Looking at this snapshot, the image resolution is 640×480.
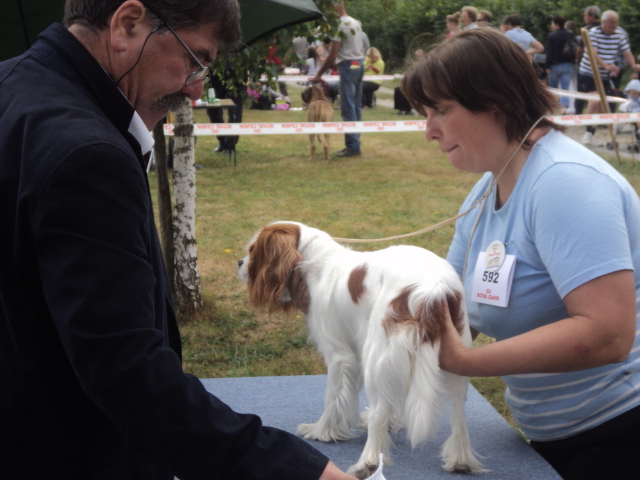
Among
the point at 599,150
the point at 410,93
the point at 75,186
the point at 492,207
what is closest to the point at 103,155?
the point at 75,186

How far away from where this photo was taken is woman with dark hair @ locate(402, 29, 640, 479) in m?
1.65

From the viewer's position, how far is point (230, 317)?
539 centimetres

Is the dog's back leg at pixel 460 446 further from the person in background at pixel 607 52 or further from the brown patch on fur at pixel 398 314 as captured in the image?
the person in background at pixel 607 52

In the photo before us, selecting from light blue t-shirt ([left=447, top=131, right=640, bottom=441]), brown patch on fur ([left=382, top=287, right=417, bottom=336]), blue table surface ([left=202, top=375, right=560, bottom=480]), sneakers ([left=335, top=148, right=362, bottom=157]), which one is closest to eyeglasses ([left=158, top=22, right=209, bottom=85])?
light blue t-shirt ([left=447, top=131, right=640, bottom=441])

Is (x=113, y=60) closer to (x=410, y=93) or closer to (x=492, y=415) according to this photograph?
(x=410, y=93)

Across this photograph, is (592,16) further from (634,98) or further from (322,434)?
(322,434)

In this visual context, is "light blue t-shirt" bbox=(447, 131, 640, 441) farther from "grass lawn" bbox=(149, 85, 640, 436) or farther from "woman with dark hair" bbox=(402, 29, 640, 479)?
"grass lawn" bbox=(149, 85, 640, 436)

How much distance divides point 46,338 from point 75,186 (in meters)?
0.27

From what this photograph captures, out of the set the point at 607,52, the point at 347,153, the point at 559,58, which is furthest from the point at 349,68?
the point at 559,58

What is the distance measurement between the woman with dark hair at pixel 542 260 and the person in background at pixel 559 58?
43.4ft

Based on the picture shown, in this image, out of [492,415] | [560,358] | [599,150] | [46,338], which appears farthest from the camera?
[599,150]

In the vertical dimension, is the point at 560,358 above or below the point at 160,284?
below

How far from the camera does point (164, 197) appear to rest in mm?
4922

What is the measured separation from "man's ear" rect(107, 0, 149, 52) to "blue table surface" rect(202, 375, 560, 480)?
1.61 meters
